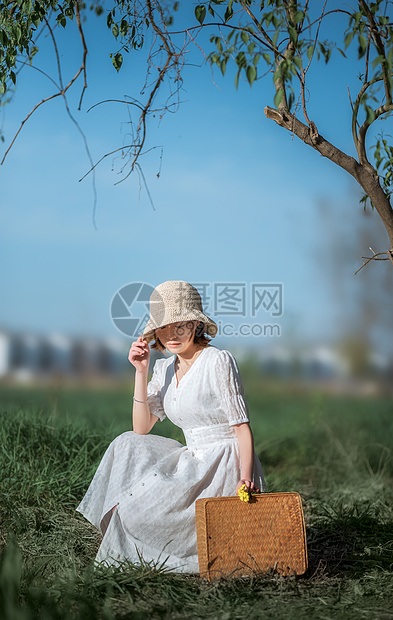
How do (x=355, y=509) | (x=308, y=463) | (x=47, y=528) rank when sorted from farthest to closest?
(x=308, y=463)
(x=355, y=509)
(x=47, y=528)

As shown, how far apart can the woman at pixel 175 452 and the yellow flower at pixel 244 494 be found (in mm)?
43

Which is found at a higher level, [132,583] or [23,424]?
[23,424]

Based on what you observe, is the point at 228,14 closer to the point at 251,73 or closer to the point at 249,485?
the point at 251,73

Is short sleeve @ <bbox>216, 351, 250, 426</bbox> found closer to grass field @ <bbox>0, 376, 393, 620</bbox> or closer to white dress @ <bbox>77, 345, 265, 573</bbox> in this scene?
white dress @ <bbox>77, 345, 265, 573</bbox>

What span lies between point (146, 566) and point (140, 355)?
902 mm

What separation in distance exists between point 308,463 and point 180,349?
3.54 m

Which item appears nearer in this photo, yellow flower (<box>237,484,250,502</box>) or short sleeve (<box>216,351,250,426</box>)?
yellow flower (<box>237,484,250,502</box>)

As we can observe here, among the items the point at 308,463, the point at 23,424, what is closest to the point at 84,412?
the point at 23,424

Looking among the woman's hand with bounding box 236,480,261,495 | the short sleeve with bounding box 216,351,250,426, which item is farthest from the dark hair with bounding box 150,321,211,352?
the woman's hand with bounding box 236,480,261,495

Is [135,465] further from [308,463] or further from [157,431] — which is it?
[308,463]

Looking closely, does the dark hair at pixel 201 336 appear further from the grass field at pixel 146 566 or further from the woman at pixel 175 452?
the grass field at pixel 146 566

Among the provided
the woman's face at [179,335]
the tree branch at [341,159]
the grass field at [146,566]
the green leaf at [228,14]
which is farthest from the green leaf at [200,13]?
the grass field at [146,566]

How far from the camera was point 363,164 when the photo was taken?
3055mm

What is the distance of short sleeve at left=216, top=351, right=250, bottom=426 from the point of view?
106 inches
